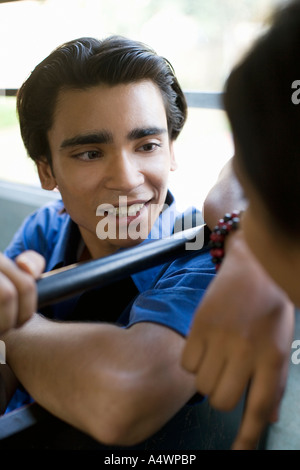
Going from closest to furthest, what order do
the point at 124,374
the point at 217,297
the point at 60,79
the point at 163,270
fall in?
the point at 217,297, the point at 124,374, the point at 163,270, the point at 60,79

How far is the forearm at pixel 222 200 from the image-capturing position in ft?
2.74

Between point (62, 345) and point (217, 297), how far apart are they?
34 centimetres

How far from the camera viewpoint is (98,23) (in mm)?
1974

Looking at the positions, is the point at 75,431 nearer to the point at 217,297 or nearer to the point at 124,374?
the point at 124,374

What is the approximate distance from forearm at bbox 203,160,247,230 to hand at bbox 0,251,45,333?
393 millimetres

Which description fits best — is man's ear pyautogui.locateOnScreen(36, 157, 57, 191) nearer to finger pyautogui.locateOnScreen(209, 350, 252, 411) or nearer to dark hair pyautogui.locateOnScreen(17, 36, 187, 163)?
dark hair pyautogui.locateOnScreen(17, 36, 187, 163)

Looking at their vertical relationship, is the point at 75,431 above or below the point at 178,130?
below

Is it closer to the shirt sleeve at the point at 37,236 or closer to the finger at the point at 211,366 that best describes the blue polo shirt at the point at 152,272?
the shirt sleeve at the point at 37,236

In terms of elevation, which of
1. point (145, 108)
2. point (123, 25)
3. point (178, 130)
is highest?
point (123, 25)

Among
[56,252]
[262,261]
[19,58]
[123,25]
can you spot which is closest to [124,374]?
[262,261]

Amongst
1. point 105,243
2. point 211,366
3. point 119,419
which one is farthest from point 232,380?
point 105,243

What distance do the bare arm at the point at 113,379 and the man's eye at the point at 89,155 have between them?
1.60ft

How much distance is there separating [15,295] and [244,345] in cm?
29

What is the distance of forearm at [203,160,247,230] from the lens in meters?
0.84
